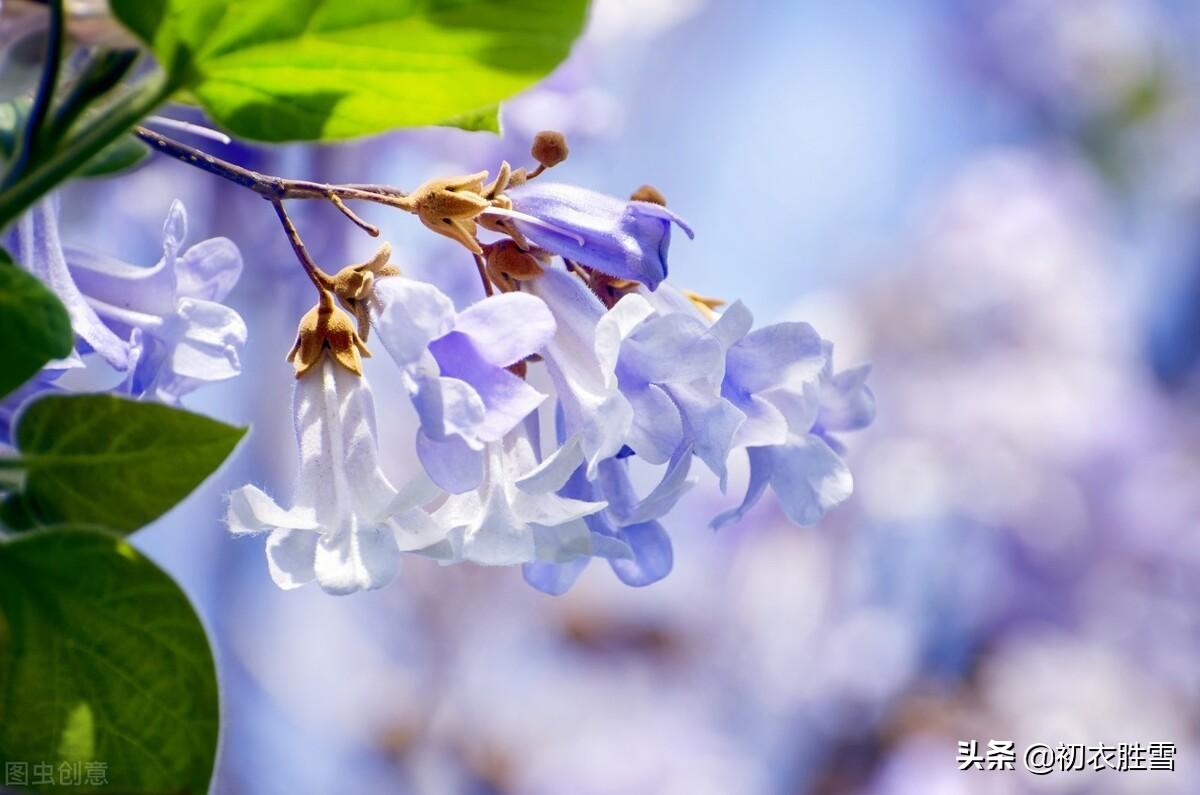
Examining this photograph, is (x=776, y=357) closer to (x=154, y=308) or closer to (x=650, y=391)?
(x=650, y=391)

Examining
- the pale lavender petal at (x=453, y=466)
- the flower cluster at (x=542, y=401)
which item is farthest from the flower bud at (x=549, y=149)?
the pale lavender petal at (x=453, y=466)

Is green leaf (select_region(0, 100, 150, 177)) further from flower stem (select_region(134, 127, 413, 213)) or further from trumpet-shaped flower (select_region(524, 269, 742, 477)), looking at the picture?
trumpet-shaped flower (select_region(524, 269, 742, 477))

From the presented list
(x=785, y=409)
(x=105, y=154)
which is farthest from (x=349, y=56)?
(x=785, y=409)

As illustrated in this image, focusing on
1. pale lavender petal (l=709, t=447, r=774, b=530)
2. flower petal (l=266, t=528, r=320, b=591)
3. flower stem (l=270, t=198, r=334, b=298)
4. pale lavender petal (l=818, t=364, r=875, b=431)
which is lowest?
flower petal (l=266, t=528, r=320, b=591)

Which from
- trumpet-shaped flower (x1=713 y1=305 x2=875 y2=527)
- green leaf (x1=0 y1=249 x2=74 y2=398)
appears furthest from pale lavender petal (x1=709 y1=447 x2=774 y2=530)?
green leaf (x1=0 y1=249 x2=74 y2=398)

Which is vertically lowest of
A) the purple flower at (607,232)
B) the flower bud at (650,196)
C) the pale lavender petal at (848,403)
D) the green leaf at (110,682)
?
the green leaf at (110,682)

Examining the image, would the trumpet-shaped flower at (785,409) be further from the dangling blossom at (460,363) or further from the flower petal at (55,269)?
the flower petal at (55,269)

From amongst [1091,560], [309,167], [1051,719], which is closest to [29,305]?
[309,167]

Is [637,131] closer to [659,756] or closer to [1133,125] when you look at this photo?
[659,756]
